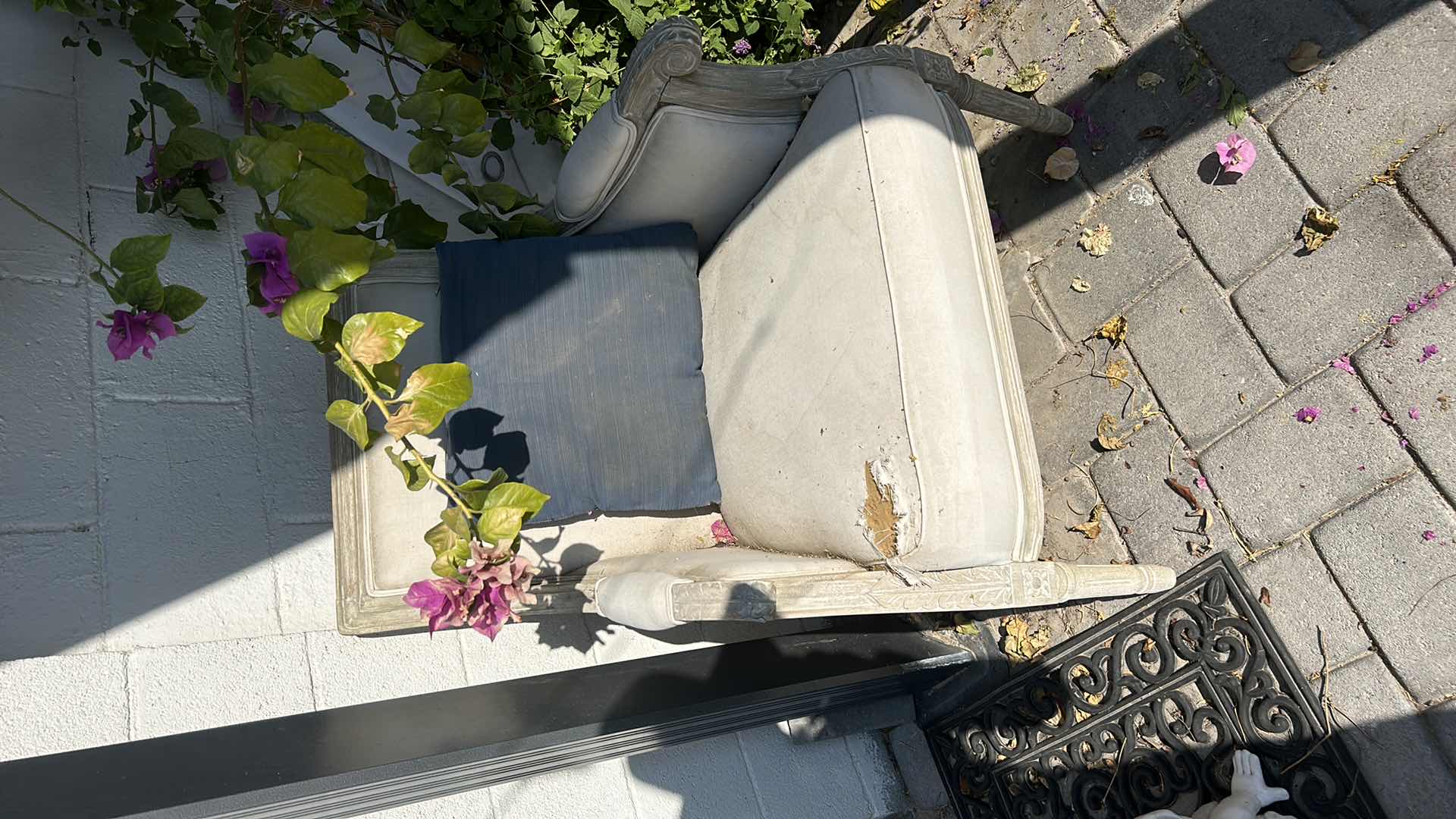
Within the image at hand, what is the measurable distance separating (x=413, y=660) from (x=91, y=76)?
1.34 m

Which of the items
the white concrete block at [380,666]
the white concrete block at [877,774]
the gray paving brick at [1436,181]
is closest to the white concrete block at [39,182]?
the white concrete block at [380,666]

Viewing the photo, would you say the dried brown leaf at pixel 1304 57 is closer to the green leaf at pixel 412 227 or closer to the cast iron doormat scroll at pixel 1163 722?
the cast iron doormat scroll at pixel 1163 722

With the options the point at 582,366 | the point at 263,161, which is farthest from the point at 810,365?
the point at 263,161

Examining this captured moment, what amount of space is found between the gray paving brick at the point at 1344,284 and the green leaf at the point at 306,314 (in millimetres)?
1527

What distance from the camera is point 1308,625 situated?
136 centimetres

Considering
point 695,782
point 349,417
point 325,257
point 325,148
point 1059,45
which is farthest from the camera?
point 1059,45

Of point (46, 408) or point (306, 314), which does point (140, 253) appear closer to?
point (306, 314)

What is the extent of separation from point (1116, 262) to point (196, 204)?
5.87ft

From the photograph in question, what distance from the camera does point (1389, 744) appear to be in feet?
4.22

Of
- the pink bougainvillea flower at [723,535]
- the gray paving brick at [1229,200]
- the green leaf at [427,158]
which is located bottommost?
the pink bougainvillea flower at [723,535]

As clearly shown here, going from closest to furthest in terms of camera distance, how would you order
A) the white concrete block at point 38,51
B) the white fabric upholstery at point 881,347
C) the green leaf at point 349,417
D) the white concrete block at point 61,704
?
the green leaf at point 349,417 < the white fabric upholstery at point 881,347 < the white concrete block at point 61,704 < the white concrete block at point 38,51

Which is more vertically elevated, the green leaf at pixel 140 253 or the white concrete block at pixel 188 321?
the white concrete block at pixel 188 321

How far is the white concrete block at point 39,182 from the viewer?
4.77 ft

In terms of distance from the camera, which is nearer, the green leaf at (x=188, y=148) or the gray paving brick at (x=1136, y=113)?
the green leaf at (x=188, y=148)
